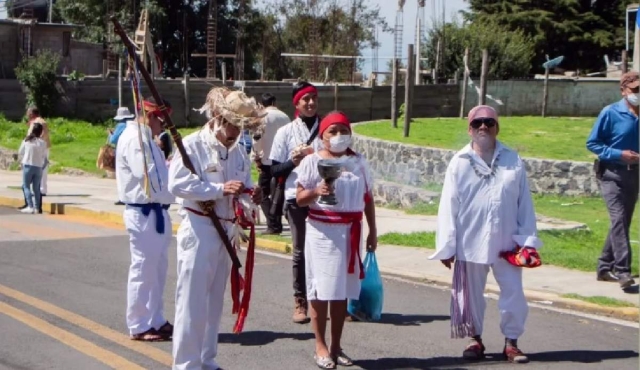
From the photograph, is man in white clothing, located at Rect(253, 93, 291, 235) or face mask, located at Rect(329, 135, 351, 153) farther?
man in white clothing, located at Rect(253, 93, 291, 235)

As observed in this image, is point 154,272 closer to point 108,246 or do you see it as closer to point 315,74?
point 108,246

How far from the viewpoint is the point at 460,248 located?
7559 millimetres

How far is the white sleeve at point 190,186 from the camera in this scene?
6.54m

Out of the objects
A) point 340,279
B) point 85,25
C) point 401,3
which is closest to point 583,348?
point 340,279

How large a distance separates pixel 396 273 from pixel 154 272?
400 cm

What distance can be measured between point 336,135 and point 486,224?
1.21 metres

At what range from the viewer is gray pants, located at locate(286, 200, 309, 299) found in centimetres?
873

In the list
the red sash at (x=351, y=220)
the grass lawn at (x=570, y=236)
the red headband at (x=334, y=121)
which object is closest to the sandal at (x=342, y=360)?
the red sash at (x=351, y=220)

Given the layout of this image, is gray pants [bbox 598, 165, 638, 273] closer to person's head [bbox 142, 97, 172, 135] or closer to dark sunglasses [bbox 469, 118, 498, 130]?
dark sunglasses [bbox 469, 118, 498, 130]

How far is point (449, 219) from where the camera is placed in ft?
24.8

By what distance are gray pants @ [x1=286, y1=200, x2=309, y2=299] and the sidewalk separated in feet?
8.16

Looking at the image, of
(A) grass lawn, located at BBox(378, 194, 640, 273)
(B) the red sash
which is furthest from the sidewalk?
(B) the red sash

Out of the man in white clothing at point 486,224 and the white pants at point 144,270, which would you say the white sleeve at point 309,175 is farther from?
the white pants at point 144,270

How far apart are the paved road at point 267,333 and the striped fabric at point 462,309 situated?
217 mm
